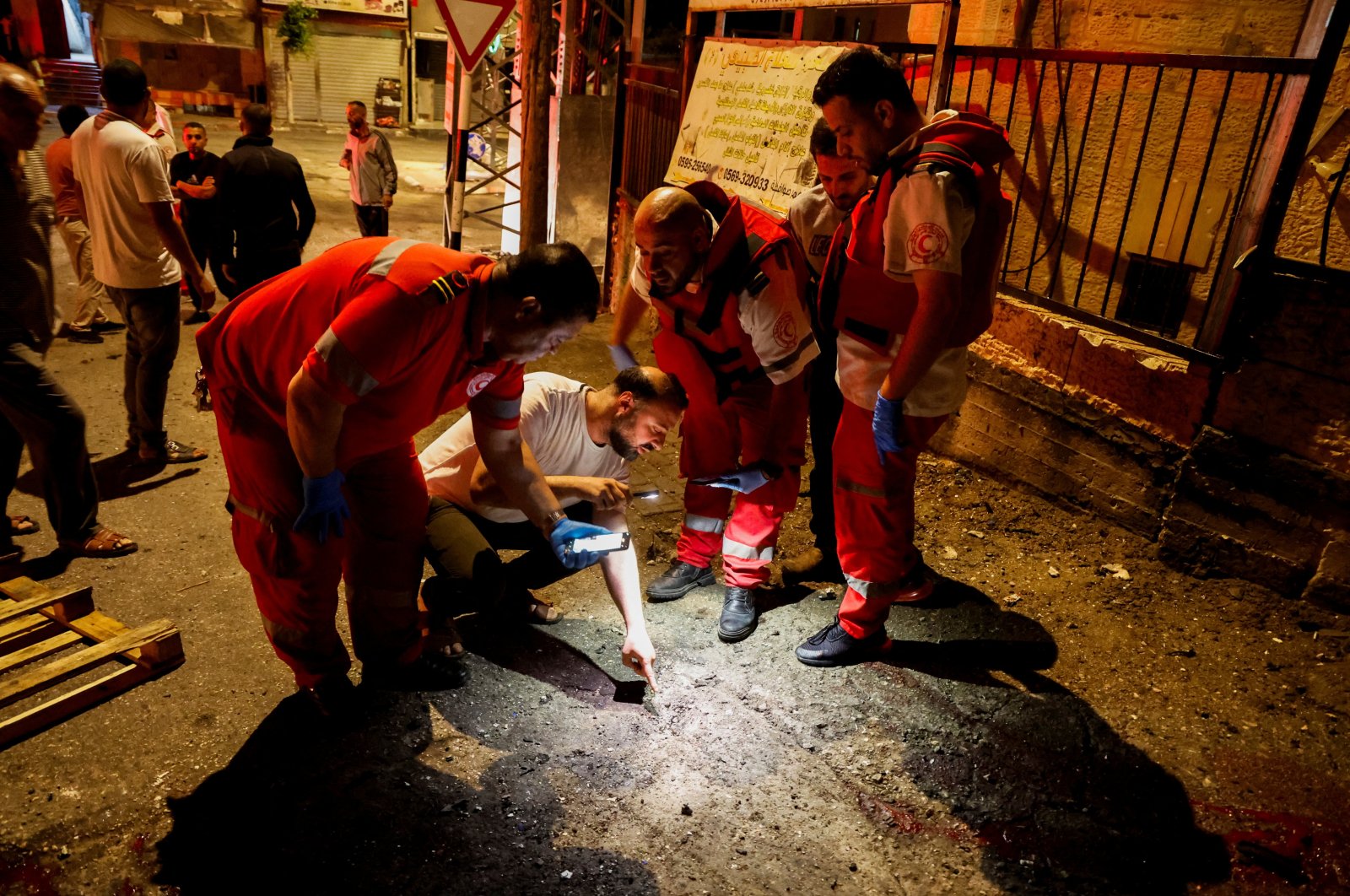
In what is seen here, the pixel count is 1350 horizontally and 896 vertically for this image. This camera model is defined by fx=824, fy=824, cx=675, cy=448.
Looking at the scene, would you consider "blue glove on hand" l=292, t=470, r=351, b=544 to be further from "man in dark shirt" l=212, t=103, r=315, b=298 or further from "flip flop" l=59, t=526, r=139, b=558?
"man in dark shirt" l=212, t=103, r=315, b=298

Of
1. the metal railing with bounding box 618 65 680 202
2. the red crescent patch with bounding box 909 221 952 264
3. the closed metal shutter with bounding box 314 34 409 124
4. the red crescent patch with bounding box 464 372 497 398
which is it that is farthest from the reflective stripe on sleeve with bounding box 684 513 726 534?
the closed metal shutter with bounding box 314 34 409 124

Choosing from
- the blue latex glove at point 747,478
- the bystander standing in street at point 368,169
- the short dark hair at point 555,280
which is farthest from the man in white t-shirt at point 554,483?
the bystander standing in street at point 368,169

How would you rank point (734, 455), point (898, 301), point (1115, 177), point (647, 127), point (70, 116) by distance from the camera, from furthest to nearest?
point (647, 127) < point (70, 116) < point (1115, 177) < point (734, 455) < point (898, 301)

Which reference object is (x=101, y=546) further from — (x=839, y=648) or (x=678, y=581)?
(x=839, y=648)

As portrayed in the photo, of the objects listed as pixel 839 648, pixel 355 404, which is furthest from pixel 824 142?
pixel 355 404

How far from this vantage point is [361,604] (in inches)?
106

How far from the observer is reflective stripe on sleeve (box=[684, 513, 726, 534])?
3.56 m

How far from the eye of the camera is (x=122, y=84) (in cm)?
405

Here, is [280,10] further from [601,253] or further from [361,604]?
[361,604]

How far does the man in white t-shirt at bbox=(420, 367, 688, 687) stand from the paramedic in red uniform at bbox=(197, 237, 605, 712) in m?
0.19

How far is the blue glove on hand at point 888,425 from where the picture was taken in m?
2.69

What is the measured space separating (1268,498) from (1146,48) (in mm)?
2556

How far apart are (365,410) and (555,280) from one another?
669 mm

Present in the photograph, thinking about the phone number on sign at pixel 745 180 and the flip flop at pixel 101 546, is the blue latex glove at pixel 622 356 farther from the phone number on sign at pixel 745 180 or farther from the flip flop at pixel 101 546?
the flip flop at pixel 101 546
